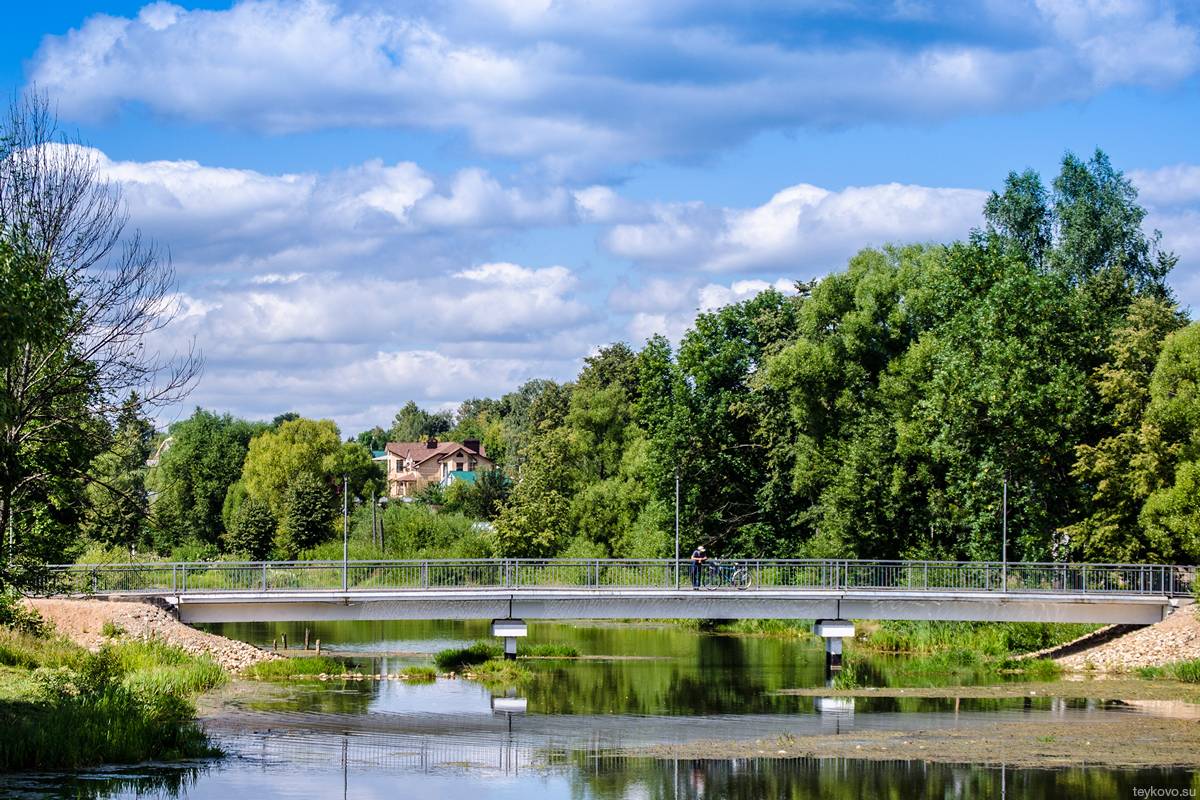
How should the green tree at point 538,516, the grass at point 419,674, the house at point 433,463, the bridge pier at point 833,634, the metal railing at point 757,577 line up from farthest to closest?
the house at point 433,463, the green tree at point 538,516, the metal railing at point 757,577, the bridge pier at point 833,634, the grass at point 419,674

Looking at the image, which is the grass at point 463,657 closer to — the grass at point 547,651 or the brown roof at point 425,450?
the grass at point 547,651

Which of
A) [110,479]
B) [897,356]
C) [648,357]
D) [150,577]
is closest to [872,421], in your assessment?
[897,356]

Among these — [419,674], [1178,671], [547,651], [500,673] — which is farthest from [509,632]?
[1178,671]

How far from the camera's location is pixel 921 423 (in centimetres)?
5916

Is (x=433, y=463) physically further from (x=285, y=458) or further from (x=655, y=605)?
(x=655, y=605)

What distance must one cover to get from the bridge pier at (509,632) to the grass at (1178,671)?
20.6 meters

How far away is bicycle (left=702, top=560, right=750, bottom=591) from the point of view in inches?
2163

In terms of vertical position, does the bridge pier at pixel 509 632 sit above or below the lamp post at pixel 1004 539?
below

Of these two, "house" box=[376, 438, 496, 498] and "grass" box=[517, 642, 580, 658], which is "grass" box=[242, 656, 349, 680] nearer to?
"grass" box=[517, 642, 580, 658]

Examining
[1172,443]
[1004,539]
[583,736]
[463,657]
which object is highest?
[1172,443]

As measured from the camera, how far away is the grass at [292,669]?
154 feet

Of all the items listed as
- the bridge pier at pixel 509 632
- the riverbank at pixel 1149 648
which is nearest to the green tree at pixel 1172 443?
the riverbank at pixel 1149 648

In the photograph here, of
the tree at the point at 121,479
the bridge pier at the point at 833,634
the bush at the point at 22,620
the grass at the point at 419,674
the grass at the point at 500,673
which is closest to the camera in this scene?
the tree at the point at 121,479

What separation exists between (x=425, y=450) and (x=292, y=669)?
132m
